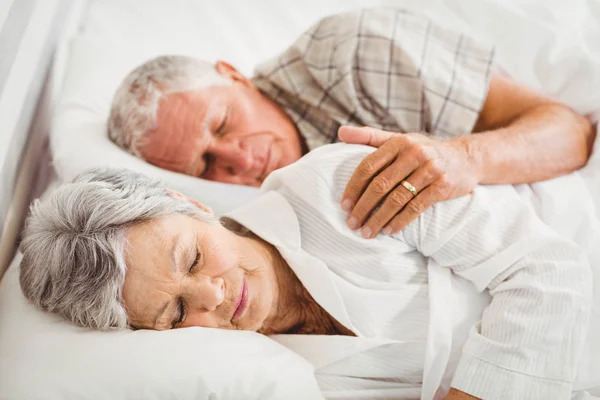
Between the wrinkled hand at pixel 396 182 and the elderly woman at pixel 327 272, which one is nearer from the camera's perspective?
the elderly woman at pixel 327 272

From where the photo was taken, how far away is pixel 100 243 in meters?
1.08

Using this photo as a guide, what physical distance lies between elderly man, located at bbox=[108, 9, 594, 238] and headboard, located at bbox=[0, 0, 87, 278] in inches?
8.5

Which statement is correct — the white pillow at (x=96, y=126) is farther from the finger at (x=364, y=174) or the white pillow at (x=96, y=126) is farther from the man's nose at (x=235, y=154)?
the finger at (x=364, y=174)

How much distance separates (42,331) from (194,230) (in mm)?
335

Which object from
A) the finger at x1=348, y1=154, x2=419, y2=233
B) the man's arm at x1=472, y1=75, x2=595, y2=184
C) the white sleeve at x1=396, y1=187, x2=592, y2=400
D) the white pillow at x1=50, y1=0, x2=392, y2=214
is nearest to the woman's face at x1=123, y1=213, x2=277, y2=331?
the finger at x1=348, y1=154, x2=419, y2=233

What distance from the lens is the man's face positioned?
63.9 inches

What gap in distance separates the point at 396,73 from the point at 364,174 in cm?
56

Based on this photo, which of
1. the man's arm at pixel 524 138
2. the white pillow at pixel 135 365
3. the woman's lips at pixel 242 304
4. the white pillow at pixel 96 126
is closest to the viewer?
the white pillow at pixel 135 365

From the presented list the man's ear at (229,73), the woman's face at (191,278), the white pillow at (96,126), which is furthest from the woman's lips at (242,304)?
the man's ear at (229,73)

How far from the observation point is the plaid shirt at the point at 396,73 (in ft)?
5.41

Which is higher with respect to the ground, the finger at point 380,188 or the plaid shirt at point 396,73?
the plaid shirt at point 396,73

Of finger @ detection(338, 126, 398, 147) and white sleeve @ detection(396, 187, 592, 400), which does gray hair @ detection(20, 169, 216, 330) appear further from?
white sleeve @ detection(396, 187, 592, 400)

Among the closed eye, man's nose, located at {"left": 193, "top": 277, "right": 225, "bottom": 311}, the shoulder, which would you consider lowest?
man's nose, located at {"left": 193, "top": 277, "right": 225, "bottom": 311}

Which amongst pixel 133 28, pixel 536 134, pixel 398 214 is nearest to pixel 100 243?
pixel 398 214
